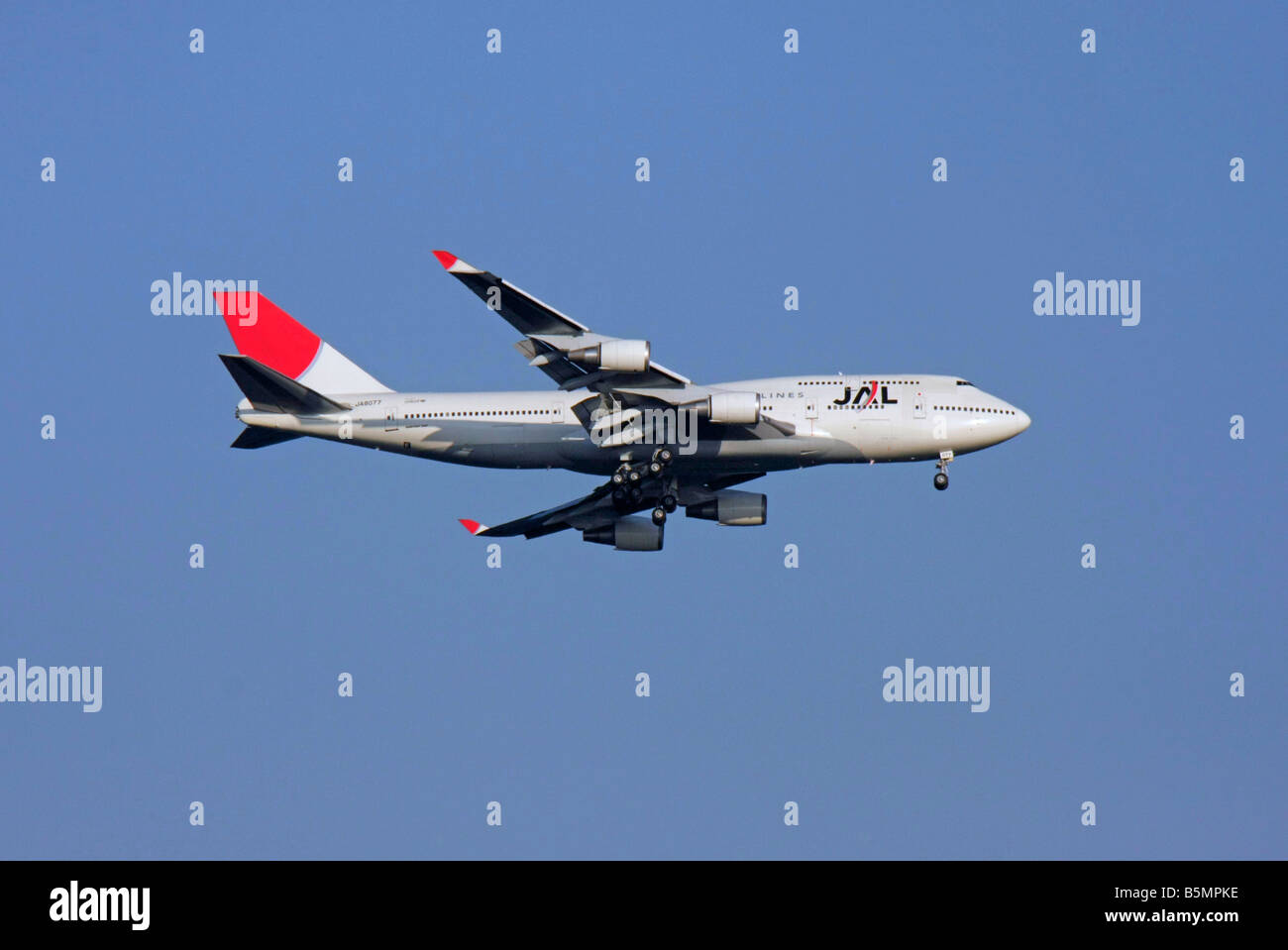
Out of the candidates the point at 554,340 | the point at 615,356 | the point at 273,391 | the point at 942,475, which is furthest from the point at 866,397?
the point at 273,391

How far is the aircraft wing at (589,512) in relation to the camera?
67.6 meters

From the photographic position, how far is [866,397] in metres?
63.9

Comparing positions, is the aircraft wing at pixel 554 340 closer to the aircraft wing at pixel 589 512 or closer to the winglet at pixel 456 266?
the winglet at pixel 456 266

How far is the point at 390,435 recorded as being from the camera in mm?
64062

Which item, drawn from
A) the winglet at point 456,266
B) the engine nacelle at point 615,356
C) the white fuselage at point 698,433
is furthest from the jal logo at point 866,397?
the winglet at point 456,266

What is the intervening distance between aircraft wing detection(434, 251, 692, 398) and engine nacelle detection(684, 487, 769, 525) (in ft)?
21.5

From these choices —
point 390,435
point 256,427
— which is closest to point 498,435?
point 390,435

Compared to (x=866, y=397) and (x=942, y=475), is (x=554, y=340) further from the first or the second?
(x=942, y=475)

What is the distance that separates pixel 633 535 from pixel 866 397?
1031 cm

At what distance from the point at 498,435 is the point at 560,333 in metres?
6.09

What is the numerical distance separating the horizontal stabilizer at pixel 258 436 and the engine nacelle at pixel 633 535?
487 inches

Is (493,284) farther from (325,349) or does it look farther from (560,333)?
(325,349)

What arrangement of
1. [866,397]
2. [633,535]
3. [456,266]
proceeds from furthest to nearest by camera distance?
[633,535] < [866,397] < [456,266]

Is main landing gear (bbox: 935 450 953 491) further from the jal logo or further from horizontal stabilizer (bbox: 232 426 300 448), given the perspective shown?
horizontal stabilizer (bbox: 232 426 300 448)
